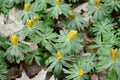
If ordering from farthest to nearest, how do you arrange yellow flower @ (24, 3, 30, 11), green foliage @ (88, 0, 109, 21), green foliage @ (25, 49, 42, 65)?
green foliage @ (88, 0, 109, 21), yellow flower @ (24, 3, 30, 11), green foliage @ (25, 49, 42, 65)

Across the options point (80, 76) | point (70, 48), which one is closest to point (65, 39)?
point (70, 48)

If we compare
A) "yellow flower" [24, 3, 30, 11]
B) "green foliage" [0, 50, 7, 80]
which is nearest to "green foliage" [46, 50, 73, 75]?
"green foliage" [0, 50, 7, 80]

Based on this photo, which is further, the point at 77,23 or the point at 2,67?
the point at 77,23

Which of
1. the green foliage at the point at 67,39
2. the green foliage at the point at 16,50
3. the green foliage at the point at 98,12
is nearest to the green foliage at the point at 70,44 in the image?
the green foliage at the point at 67,39

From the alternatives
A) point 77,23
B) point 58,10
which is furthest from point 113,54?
point 58,10

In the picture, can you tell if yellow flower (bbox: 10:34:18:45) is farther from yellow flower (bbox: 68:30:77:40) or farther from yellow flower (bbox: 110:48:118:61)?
yellow flower (bbox: 110:48:118:61)

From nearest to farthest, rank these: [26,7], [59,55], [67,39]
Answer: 1. [59,55]
2. [67,39]
3. [26,7]

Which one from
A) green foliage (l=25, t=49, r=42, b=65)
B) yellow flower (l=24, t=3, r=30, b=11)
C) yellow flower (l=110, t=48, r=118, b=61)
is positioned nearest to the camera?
yellow flower (l=110, t=48, r=118, b=61)

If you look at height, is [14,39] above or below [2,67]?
above

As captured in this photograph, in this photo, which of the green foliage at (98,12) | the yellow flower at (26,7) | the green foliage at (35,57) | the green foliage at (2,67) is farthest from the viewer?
the green foliage at (98,12)

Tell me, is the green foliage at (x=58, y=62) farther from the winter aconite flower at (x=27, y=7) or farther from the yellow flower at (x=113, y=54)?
the winter aconite flower at (x=27, y=7)

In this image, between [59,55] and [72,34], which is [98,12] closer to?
[72,34]
